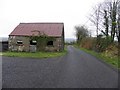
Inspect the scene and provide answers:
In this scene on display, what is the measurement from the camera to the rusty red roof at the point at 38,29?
1496 inches

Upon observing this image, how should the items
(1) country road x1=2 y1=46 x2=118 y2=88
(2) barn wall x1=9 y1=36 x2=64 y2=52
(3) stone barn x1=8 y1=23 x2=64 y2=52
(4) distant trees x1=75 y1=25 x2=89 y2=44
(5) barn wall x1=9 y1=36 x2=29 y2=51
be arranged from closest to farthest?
(1) country road x1=2 y1=46 x2=118 y2=88 < (3) stone barn x1=8 y1=23 x2=64 y2=52 < (2) barn wall x1=9 y1=36 x2=64 y2=52 < (5) barn wall x1=9 y1=36 x2=29 y2=51 < (4) distant trees x1=75 y1=25 x2=89 y2=44

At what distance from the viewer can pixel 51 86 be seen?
792 centimetres

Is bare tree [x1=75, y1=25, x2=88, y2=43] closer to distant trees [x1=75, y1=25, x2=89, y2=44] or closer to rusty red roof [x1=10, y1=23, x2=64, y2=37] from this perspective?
distant trees [x1=75, y1=25, x2=89, y2=44]

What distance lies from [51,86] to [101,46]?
27142mm

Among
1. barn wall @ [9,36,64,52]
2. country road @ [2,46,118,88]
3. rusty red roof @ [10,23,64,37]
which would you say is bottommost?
country road @ [2,46,118,88]

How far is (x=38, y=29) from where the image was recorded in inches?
1572

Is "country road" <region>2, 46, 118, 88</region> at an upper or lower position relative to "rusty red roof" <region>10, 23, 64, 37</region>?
lower

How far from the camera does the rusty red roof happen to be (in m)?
38.0

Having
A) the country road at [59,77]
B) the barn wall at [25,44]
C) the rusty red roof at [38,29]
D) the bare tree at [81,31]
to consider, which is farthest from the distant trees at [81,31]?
the country road at [59,77]

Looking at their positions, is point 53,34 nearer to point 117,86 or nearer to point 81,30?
point 117,86

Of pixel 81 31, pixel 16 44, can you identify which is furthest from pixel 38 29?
pixel 81 31

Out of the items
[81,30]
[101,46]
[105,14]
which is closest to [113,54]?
[101,46]

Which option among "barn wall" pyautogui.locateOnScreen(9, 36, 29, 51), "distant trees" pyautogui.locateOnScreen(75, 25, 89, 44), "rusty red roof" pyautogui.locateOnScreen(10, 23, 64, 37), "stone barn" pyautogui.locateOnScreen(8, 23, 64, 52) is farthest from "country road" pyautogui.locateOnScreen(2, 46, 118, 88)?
"distant trees" pyautogui.locateOnScreen(75, 25, 89, 44)

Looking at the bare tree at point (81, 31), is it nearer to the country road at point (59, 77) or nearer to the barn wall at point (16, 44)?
the barn wall at point (16, 44)
